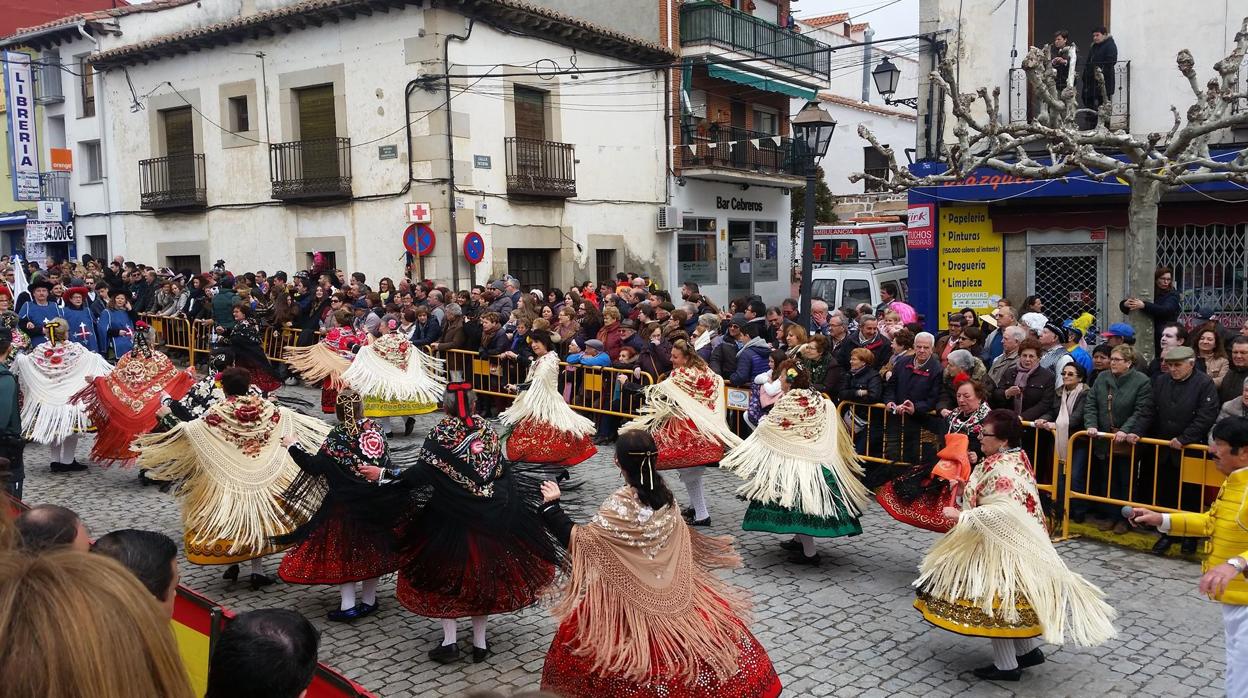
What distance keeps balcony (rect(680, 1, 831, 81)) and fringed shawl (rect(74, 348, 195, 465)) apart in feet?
51.6

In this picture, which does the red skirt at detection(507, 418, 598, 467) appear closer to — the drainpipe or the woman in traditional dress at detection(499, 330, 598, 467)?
the woman in traditional dress at detection(499, 330, 598, 467)

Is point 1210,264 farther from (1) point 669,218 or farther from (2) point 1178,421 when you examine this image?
(1) point 669,218

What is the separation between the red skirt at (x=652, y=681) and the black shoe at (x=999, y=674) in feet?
5.52

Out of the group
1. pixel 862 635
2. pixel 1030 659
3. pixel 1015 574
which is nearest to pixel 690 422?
pixel 862 635

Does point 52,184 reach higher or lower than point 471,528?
higher

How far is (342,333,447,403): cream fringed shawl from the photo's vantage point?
1202cm

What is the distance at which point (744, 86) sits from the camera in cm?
2683

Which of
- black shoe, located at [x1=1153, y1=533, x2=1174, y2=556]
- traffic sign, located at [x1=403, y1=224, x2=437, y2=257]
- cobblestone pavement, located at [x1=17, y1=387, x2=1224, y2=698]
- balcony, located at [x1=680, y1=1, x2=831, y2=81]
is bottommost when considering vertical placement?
cobblestone pavement, located at [x1=17, y1=387, x2=1224, y2=698]

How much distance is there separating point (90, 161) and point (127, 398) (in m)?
19.2

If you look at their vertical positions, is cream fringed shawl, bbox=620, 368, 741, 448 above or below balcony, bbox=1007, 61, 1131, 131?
below

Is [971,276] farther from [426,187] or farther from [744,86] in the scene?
[744,86]

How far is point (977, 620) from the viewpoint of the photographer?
219 inches

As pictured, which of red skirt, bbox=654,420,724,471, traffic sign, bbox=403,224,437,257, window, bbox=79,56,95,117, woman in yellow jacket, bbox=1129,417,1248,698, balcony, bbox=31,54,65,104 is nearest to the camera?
woman in yellow jacket, bbox=1129,417,1248,698

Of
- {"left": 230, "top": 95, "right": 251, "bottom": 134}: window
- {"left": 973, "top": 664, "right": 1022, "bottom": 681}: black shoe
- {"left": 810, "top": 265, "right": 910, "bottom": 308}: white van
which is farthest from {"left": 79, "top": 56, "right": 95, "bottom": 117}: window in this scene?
{"left": 973, "top": 664, "right": 1022, "bottom": 681}: black shoe
